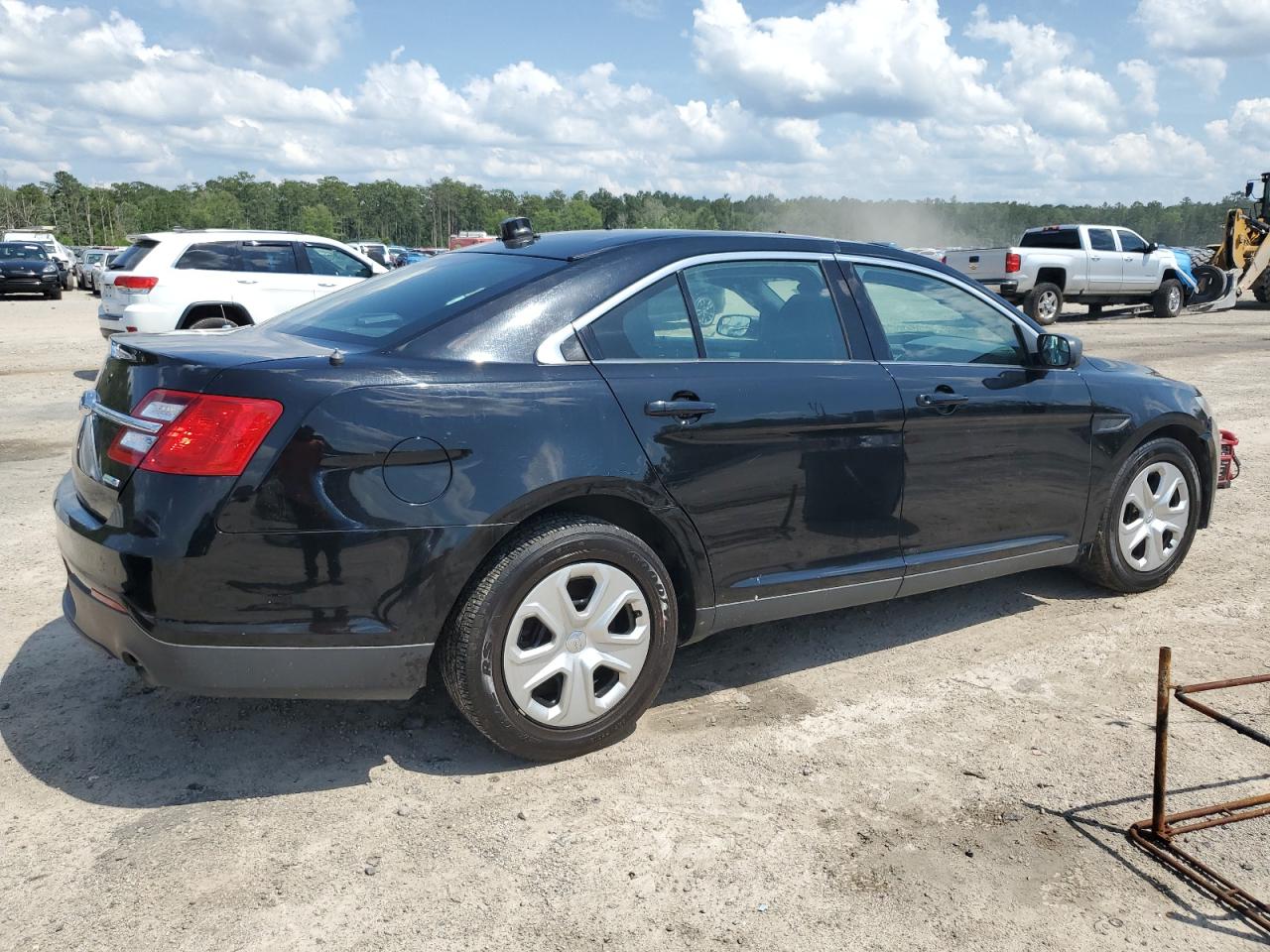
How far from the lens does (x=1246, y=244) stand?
25.0m

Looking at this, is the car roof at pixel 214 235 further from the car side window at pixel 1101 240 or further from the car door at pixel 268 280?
the car side window at pixel 1101 240

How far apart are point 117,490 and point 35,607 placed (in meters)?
2.04

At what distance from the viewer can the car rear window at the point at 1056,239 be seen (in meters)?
21.9

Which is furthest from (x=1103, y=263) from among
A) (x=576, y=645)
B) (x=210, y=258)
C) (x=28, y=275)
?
(x=28, y=275)

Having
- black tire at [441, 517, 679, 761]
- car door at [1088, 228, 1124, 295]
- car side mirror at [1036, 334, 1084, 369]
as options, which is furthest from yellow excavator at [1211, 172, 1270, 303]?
black tire at [441, 517, 679, 761]

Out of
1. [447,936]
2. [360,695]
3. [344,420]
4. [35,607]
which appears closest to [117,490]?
[344,420]

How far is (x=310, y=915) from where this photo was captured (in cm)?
268

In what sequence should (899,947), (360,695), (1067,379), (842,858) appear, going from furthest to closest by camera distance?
(1067,379) < (360,695) < (842,858) < (899,947)

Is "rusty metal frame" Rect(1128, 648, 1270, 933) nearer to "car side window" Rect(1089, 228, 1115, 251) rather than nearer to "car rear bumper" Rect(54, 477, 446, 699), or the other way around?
"car rear bumper" Rect(54, 477, 446, 699)

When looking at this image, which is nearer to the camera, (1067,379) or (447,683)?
(447,683)

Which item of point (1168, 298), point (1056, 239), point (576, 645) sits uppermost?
point (1056, 239)

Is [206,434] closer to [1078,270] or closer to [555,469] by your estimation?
[555,469]

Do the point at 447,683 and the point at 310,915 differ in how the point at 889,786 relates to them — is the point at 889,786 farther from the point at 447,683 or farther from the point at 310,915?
the point at 310,915

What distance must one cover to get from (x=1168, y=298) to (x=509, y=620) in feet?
78.7
